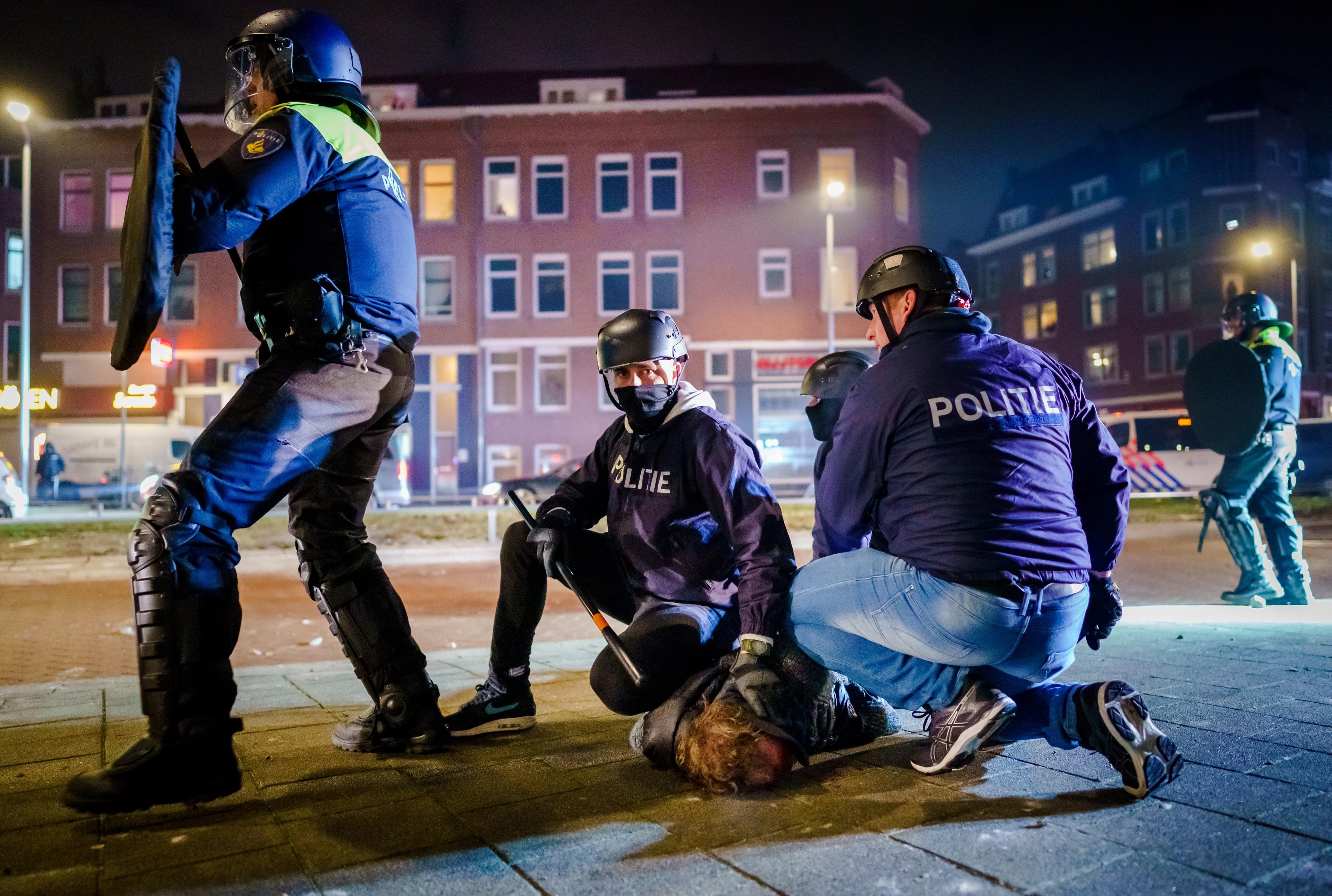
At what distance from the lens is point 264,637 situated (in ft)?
22.1

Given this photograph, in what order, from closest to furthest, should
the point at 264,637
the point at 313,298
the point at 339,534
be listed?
the point at 313,298 < the point at 339,534 < the point at 264,637

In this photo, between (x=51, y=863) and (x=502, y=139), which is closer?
(x=51, y=863)

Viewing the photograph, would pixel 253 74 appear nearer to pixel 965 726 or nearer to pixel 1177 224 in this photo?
pixel 965 726

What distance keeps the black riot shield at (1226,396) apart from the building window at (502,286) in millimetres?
24714

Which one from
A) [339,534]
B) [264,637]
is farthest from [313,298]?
[264,637]

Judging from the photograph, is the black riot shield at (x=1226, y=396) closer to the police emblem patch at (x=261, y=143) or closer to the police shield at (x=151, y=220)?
the police emblem patch at (x=261, y=143)

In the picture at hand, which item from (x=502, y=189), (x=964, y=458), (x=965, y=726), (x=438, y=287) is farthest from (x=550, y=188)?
(x=965, y=726)

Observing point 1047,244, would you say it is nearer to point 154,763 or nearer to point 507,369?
point 507,369

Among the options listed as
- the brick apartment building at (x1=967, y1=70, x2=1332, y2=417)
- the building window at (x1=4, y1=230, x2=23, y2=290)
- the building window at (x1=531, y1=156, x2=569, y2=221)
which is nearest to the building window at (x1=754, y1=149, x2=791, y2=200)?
Answer: the building window at (x1=531, y1=156, x2=569, y2=221)

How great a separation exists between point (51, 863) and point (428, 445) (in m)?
28.1

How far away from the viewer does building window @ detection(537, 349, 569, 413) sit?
95.9ft

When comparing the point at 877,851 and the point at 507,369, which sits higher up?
the point at 507,369

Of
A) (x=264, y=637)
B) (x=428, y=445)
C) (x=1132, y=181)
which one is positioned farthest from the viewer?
(x=1132, y=181)

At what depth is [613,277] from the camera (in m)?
29.6
